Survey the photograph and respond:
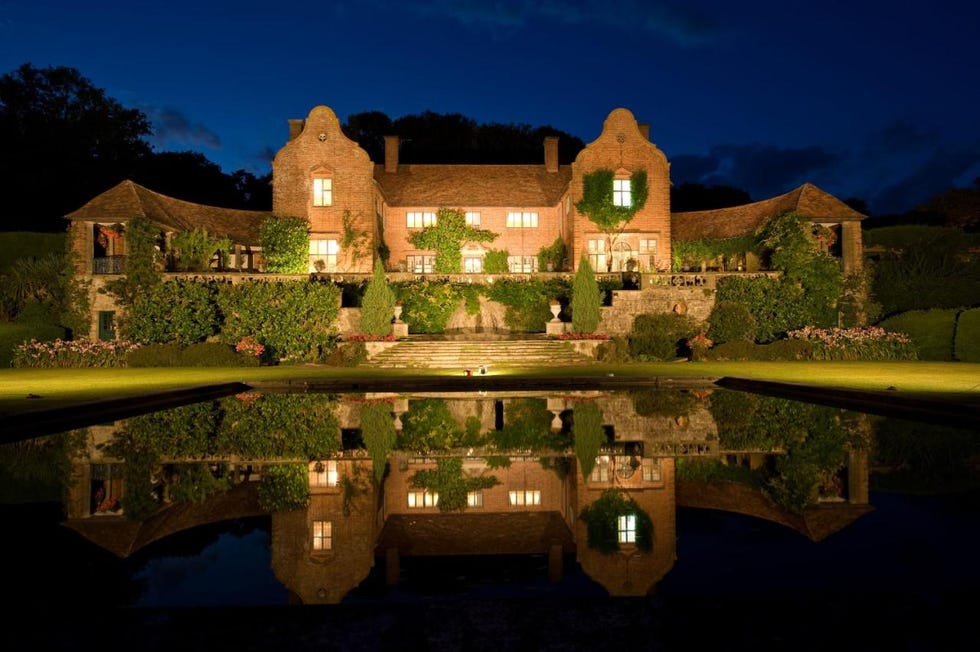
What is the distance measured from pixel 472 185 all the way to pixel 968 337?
86.8ft

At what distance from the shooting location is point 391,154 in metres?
45.8

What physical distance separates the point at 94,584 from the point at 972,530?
707 cm

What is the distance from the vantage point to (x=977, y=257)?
37219mm

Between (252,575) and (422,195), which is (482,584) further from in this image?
(422,195)

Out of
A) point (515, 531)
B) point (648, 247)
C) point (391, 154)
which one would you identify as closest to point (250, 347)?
point (391, 154)

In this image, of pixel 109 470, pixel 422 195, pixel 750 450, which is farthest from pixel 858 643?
pixel 422 195

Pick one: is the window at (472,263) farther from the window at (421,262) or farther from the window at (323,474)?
the window at (323,474)

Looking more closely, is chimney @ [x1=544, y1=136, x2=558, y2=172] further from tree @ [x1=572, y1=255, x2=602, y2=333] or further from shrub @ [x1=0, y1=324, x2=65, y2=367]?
shrub @ [x1=0, y1=324, x2=65, y2=367]

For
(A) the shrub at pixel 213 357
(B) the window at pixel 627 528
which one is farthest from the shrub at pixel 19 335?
(B) the window at pixel 627 528

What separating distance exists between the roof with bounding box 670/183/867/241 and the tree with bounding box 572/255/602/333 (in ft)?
40.2

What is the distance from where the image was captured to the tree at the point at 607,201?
39.2m

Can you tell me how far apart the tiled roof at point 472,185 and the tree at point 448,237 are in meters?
1.03

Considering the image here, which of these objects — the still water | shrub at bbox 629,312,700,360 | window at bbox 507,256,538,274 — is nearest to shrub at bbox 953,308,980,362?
shrub at bbox 629,312,700,360

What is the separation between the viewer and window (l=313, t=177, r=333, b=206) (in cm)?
3906
